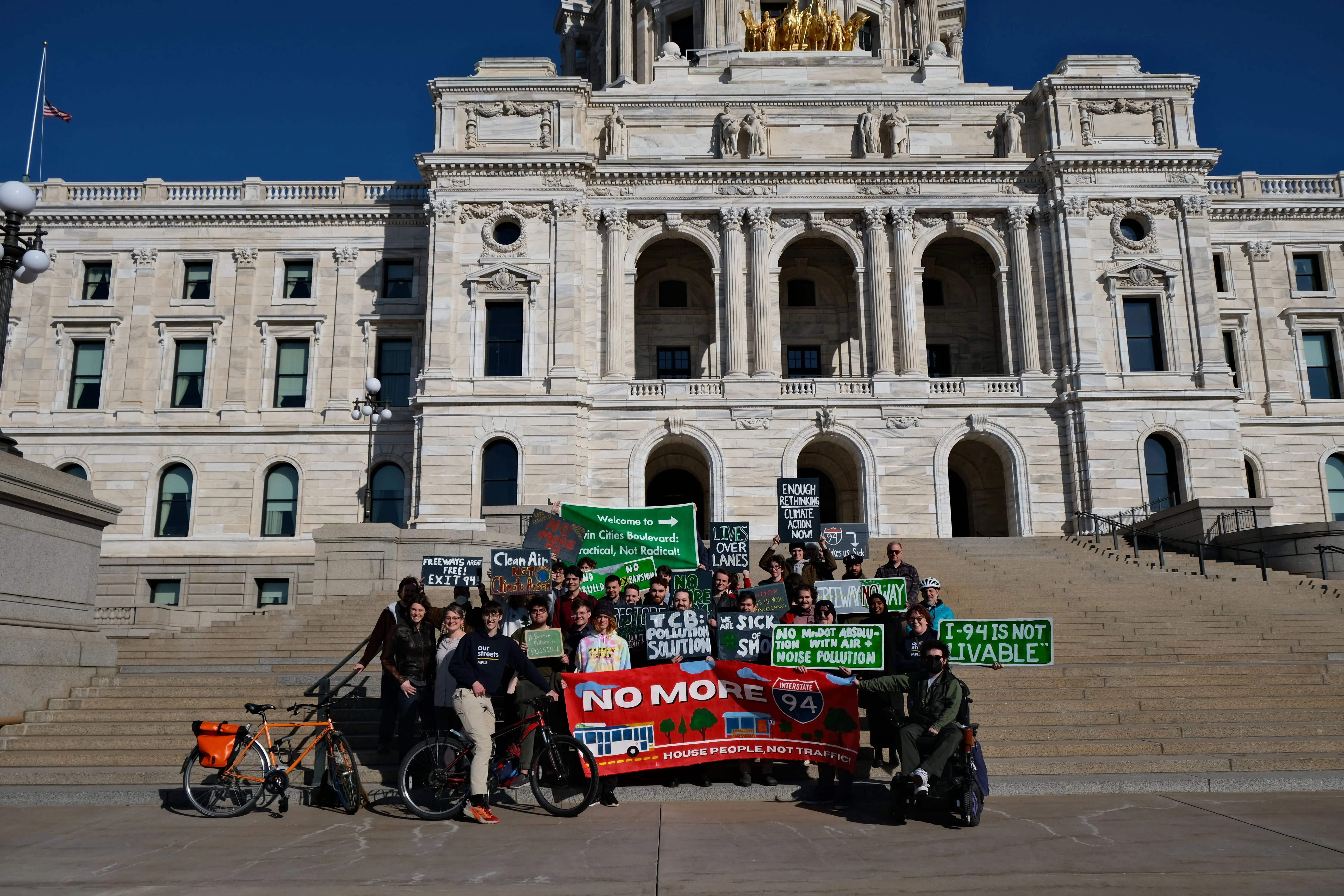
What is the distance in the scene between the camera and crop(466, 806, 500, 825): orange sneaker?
10219mm

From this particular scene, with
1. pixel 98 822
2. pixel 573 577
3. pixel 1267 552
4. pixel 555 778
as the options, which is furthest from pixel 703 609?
pixel 1267 552

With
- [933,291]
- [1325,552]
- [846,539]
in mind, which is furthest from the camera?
[933,291]

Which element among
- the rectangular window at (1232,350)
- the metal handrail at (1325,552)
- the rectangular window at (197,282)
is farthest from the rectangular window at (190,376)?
the rectangular window at (1232,350)

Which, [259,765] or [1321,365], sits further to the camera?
[1321,365]

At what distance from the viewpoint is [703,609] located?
14.6m

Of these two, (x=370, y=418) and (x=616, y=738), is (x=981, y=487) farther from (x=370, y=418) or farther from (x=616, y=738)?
(x=616, y=738)

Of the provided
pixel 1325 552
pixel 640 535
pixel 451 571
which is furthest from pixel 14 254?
pixel 1325 552

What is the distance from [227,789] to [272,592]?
89.2 ft

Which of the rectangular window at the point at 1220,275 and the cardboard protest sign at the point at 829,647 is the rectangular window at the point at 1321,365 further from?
the cardboard protest sign at the point at 829,647

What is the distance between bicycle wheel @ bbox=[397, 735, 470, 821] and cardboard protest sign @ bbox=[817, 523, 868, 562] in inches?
567

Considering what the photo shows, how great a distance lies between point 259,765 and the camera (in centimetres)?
1130

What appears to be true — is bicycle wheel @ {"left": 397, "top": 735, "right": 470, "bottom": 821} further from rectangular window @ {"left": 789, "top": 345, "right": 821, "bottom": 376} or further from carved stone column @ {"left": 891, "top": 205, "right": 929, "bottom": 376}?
rectangular window @ {"left": 789, "top": 345, "right": 821, "bottom": 376}

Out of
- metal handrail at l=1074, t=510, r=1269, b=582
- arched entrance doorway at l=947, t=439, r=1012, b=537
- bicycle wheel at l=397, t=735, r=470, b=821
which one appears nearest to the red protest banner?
bicycle wheel at l=397, t=735, r=470, b=821

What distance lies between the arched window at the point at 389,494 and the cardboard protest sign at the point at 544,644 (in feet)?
89.5
